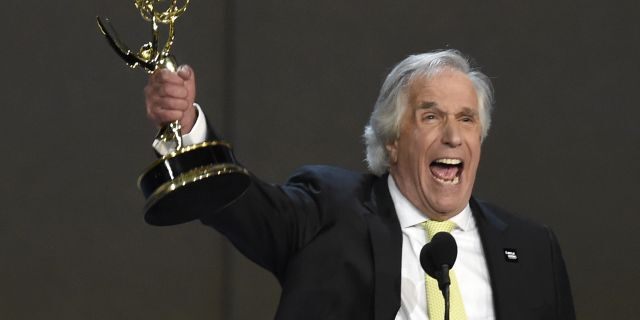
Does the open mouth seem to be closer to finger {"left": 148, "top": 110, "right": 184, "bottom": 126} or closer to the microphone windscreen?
the microphone windscreen

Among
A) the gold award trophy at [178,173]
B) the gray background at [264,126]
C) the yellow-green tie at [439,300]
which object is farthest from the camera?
the gray background at [264,126]

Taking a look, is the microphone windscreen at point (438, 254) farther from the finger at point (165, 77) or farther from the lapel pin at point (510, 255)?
the lapel pin at point (510, 255)

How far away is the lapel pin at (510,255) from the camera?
8.92ft

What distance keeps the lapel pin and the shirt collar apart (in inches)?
4.2

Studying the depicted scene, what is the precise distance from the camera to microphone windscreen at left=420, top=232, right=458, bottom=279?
2074 mm

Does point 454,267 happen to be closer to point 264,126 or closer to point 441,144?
point 441,144

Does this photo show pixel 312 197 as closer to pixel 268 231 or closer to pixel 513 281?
pixel 268 231

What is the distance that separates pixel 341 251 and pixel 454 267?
0.28m

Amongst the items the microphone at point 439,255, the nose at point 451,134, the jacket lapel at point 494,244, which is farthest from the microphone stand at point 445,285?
the nose at point 451,134

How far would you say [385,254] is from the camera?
8.41 ft

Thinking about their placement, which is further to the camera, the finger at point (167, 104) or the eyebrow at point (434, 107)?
the eyebrow at point (434, 107)

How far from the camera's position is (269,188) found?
249 centimetres

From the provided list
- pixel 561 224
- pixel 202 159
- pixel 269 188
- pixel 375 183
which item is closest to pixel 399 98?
pixel 375 183

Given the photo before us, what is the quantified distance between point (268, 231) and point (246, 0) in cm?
136
